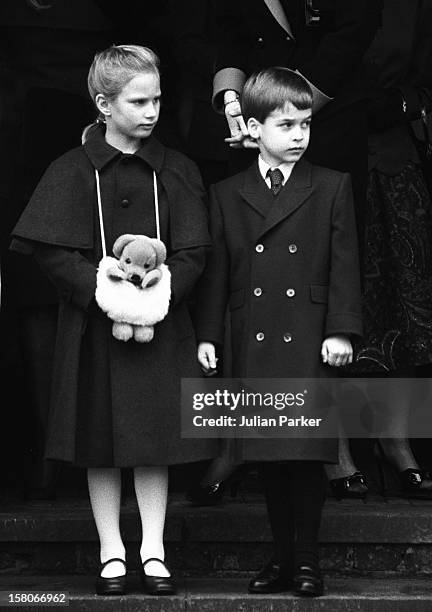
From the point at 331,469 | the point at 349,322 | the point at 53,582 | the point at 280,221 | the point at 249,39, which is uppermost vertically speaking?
the point at 249,39

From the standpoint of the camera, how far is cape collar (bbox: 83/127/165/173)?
4922 millimetres

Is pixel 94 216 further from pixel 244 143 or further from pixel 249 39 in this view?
pixel 249 39

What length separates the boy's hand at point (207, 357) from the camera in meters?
4.90

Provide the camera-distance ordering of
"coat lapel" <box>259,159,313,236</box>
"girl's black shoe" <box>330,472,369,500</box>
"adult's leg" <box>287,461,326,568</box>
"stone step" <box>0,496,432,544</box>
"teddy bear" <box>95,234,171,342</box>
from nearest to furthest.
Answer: "teddy bear" <box>95,234,171,342</box> < "adult's leg" <box>287,461,326,568</box> < "coat lapel" <box>259,159,313,236</box> < "stone step" <box>0,496,432,544</box> < "girl's black shoe" <box>330,472,369,500</box>

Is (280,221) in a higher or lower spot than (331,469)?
higher

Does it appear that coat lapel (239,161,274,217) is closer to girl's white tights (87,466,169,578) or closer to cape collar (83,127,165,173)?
cape collar (83,127,165,173)

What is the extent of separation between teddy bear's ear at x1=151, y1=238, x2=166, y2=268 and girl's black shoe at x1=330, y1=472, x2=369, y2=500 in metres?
1.17

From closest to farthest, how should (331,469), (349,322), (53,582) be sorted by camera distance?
(349,322) < (53,582) < (331,469)

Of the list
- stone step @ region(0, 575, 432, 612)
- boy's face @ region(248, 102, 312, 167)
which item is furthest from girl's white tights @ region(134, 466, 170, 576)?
boy's face @ region(248, 102, 312, 167)

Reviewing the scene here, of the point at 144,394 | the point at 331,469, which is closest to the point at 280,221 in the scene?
the point at 144,394

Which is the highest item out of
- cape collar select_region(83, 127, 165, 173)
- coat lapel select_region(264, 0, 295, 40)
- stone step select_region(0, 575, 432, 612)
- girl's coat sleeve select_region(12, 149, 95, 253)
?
coat lapel select_region(264, 0, 295, 40)

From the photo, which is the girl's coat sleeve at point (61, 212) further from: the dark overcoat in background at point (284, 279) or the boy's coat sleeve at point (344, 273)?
the boy's coat sleeve at point (344, 273)

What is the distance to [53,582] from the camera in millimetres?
5109

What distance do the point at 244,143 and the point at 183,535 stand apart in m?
1.24
